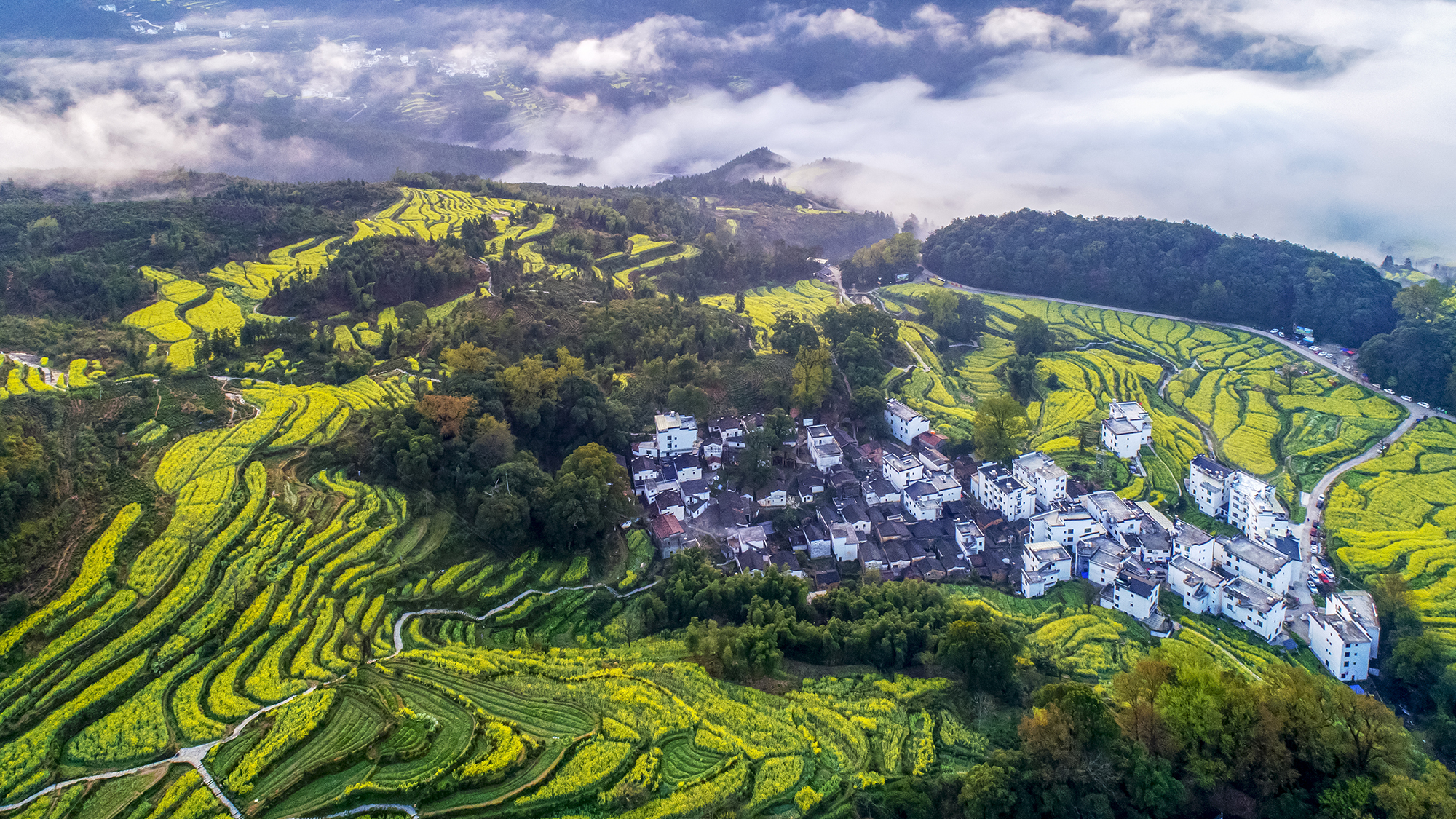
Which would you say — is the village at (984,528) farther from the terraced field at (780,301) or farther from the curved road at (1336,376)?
the terraced field at (780,301)

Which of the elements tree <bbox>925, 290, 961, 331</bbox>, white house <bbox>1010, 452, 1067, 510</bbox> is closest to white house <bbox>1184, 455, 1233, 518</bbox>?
white house <bbox>1010, 452, 1067, 510</bbox>

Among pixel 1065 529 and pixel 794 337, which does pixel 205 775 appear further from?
pixel 794 337

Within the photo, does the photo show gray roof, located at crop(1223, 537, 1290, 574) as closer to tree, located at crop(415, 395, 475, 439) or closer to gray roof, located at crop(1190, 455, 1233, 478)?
gray roof, located at crop(1190, 455, 1233, 478)

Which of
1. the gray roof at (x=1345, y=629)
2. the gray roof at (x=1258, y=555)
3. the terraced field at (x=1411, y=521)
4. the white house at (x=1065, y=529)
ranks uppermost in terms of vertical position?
the gray roof at (x=1258, y=555)

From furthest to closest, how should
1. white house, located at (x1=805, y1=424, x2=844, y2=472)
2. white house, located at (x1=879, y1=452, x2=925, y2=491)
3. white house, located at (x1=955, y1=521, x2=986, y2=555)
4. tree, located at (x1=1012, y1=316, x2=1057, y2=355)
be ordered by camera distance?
tree, located at (x1=1012, y1=316, x2=1057, y2=355) → white house, located at (x1=805, y1=424, x2=844, y2=472) → white house, located at (x1=879, y1=452, x2=925, y2=491) → white house, located at (x1=955, y1=521, x2=986, y2=555)

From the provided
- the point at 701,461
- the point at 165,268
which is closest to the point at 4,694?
the point at 701,461

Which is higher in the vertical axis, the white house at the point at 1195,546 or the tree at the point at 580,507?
the tree at the point at 580,507

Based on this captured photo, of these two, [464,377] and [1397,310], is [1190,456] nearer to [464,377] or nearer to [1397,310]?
[1397,310]

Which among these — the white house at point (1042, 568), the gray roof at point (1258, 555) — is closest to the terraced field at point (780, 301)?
the white house at point (1042, 568)
